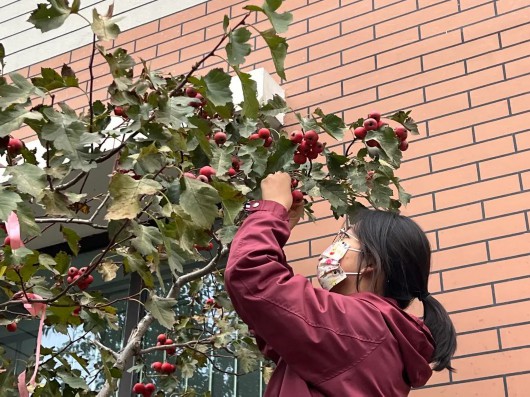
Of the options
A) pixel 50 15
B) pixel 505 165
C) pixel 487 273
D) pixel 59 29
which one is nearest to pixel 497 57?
pixel 505 165

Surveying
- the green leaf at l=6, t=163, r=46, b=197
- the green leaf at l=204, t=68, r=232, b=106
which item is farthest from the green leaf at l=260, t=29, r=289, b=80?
the green leaf at l=6, t=163, r=46, b=197

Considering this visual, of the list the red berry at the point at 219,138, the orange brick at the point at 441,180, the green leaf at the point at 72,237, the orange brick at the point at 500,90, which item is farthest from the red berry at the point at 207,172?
the orange brick at the point at 500,90

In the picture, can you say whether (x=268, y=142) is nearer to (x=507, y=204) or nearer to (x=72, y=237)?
(x=72, y=237)

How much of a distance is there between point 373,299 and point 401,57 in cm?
216

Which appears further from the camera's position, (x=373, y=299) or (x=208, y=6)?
(x=208, y=6)

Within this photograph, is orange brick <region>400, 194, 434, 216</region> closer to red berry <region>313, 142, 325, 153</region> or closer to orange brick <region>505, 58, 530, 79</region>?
orange brick <region>505, 58, 530, 79</region>

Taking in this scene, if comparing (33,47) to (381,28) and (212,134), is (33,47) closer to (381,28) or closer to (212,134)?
(381,28)

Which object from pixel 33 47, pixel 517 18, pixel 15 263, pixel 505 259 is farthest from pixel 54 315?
pixel 33 47

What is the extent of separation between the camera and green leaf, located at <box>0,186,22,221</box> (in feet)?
6.88

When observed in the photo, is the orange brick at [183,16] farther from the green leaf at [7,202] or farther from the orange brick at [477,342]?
the green leaf at [7,202]

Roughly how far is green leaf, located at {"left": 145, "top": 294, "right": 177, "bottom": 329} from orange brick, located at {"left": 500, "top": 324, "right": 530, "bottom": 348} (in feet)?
4.28

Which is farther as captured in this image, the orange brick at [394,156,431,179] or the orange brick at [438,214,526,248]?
the orange brick at [394,156,431,179]

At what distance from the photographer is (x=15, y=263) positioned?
2379mm

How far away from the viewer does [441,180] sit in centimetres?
380
